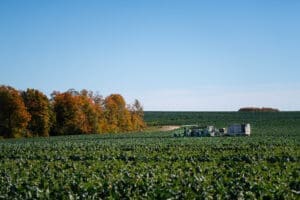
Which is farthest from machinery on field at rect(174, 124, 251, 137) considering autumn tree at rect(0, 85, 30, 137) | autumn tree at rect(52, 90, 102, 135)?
autumn tree at rect(0, 85, 30, 137)

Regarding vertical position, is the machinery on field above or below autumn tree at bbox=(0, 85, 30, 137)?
below

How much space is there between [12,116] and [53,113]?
25.8 ft

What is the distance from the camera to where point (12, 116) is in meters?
72.5

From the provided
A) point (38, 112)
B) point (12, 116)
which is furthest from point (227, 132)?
point (12, 116)

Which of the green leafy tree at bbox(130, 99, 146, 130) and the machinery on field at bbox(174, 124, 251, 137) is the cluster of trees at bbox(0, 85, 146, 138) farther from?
the machinery on field at bbox(174, 124, 251, 137)

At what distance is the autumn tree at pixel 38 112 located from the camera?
74.9 meters

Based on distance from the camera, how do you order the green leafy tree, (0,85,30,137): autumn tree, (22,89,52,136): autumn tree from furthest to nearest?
the green leafy tree, (22,89,52,136): autumn tree, (0,85,30,137): autumn tree

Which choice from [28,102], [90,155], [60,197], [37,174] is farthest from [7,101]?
[60,197]

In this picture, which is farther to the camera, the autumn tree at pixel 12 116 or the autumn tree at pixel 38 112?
the autumn tree at pixel 38 112

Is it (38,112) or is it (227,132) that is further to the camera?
(38,112)

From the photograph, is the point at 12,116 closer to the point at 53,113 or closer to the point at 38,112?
the point at 38,112

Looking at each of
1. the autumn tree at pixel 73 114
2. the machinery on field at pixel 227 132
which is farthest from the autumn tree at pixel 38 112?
the machinery on field at pixel 227 132

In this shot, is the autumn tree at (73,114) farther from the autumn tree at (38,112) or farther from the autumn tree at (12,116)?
the autumn tree at (12,116)

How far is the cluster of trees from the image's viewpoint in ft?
239
